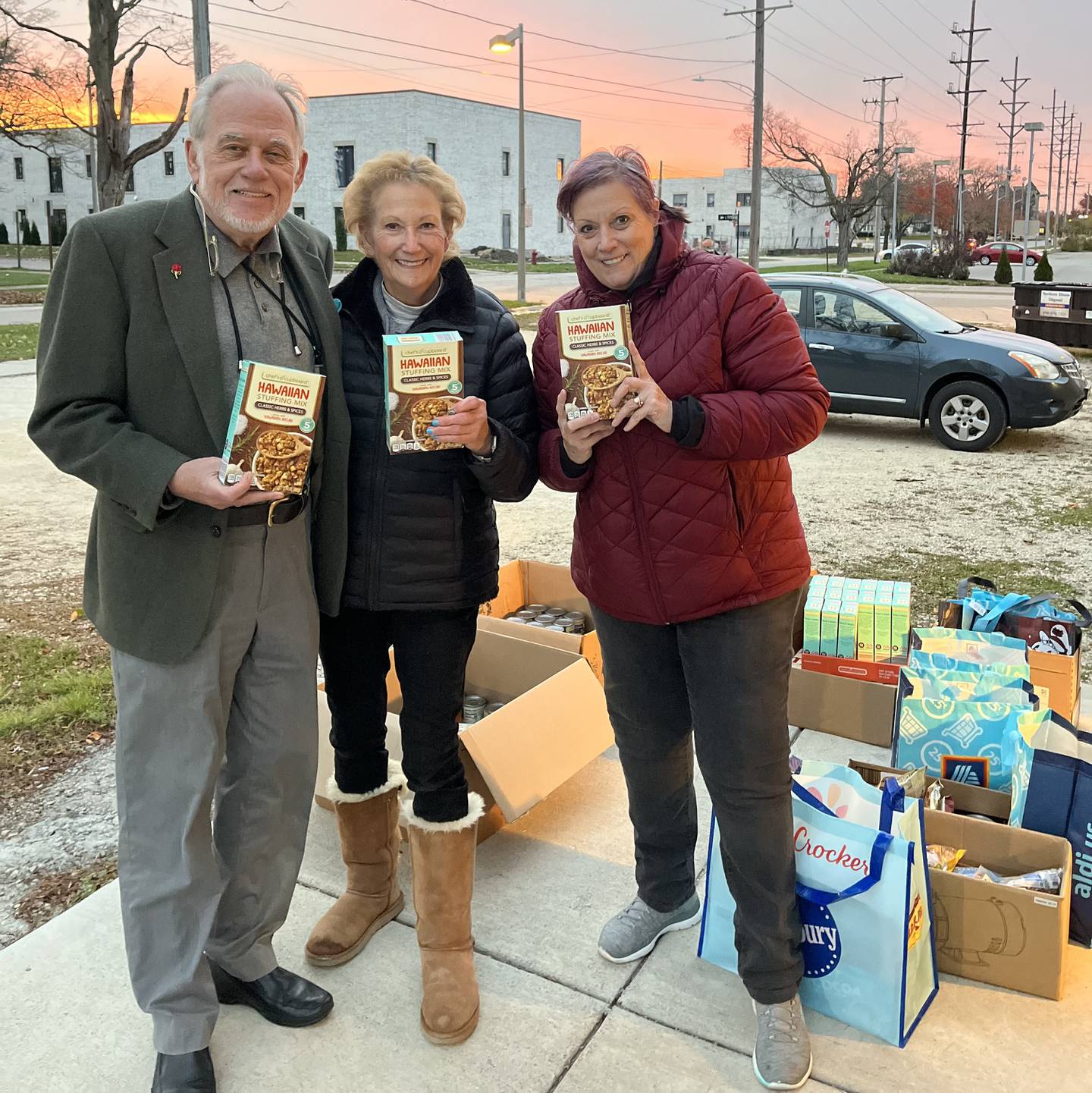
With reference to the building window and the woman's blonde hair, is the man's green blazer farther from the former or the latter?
the building window

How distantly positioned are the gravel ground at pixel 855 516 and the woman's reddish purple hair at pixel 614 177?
2495mm

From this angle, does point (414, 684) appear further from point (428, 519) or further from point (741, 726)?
point (741, 726)

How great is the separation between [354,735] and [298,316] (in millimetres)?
1047

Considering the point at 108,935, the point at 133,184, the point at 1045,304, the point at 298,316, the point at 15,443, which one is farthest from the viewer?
the point at 133,184

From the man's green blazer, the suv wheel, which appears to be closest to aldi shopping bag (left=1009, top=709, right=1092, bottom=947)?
the man's green blazer

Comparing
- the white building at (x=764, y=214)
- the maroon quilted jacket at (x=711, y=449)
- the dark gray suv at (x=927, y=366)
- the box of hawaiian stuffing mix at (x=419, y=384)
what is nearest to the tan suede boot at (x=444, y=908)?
the maroon quilted jacket at (x=711, y=449)

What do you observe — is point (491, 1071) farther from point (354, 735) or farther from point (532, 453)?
point (532, 453)

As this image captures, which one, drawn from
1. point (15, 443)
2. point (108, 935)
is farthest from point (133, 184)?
point (108, 935)

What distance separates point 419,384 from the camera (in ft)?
6.89

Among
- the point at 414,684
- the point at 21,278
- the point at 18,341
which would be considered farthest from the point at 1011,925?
the point at 21,278

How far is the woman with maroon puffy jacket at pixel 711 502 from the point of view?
2.12 metres

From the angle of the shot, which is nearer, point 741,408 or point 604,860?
point 741,408

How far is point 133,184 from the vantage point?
5803 centimetres

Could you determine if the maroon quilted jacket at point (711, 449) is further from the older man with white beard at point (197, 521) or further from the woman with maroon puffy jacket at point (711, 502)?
the older man with white beard at point (197, 521)
